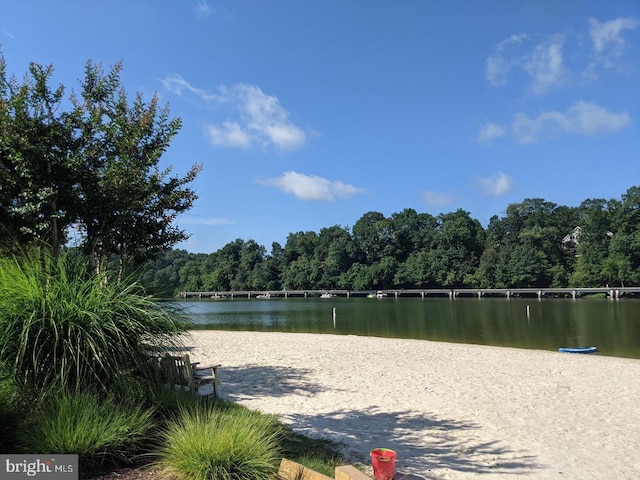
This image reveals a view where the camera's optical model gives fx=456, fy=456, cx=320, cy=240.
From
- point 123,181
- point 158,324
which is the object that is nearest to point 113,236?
point 123,181

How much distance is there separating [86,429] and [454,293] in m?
84.7

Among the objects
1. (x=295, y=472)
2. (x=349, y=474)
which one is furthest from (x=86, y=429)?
(x=349, y=474)

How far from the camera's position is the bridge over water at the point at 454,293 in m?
70.4

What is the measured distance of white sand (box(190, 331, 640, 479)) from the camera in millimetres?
5352

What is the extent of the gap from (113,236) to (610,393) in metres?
10.1

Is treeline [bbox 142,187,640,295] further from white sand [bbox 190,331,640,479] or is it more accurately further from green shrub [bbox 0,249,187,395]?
green shrub [bbox 0,249,187,395]

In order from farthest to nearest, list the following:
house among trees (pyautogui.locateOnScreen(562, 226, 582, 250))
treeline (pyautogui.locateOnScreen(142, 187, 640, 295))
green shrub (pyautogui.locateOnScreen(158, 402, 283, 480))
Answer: house among trees (pyautogui.locateOnScreen(562, 226, 582, 250)) → treeline (pyautogui.locateOnScreen(142, 187, 640, 295)) → green shrub (pyautogui.locateOnScreen(158, 402, 283, 480))

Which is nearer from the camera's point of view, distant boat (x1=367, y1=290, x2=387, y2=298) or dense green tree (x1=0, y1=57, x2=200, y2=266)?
dense green tree (x1=0, y1=57, x2=200, y2=266)

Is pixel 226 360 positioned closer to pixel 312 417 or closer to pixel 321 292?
pixel 312 417

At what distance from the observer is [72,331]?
12.4ft

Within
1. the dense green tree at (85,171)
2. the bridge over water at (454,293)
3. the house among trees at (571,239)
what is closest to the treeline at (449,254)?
the house among trees at (571,239)

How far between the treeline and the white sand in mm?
56033

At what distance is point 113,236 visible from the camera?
22.1 ft

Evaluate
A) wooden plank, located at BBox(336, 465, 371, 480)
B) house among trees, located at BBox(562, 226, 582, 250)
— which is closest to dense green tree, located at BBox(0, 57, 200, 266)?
wooden plank, located at BBox(336, 465, 371, 480)
